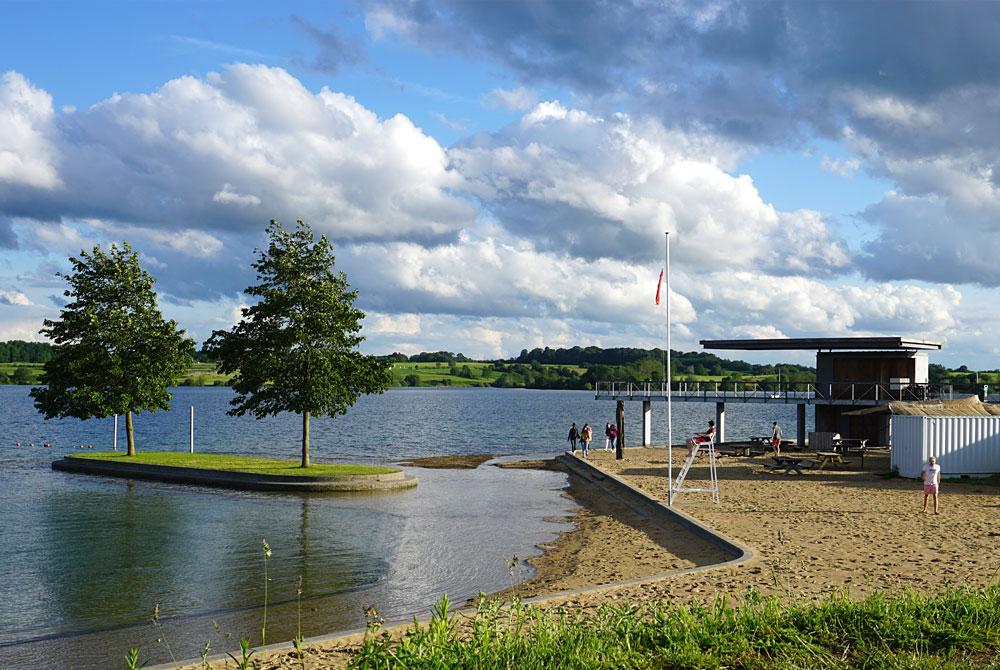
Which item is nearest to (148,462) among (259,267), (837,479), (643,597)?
(259,267)

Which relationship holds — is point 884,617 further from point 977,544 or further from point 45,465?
point 45,465

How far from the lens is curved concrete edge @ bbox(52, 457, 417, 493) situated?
112ft

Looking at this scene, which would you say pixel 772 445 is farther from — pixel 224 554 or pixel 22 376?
pixel 22 376

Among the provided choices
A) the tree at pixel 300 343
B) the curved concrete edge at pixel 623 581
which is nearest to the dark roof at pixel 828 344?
the curved concrete edge at pixel 623 581

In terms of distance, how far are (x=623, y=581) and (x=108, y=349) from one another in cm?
3690

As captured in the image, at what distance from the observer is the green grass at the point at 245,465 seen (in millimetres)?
35938

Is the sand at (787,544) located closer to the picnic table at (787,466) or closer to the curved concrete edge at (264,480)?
the picnic table at (787,466)

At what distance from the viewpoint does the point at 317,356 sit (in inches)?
1478

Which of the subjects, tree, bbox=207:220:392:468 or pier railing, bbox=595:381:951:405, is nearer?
tree, bbox=207:220:392:468

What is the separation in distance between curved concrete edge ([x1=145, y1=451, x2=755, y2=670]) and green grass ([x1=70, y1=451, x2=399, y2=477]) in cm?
937

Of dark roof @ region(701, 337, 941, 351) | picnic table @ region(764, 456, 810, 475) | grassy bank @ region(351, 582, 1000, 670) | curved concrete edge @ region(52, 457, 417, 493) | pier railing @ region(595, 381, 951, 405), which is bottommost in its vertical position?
curved concrete edge @ region(52, 457, 417, 493)

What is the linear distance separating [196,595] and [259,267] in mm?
23276

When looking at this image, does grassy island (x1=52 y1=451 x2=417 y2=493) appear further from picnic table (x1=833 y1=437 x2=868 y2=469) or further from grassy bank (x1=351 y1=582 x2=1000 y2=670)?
grassy bank (x1=351 y1=582 x2=1000 y2=670)

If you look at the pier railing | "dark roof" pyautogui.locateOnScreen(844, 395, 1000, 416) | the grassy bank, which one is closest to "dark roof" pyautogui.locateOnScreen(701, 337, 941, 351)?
the pier railing
